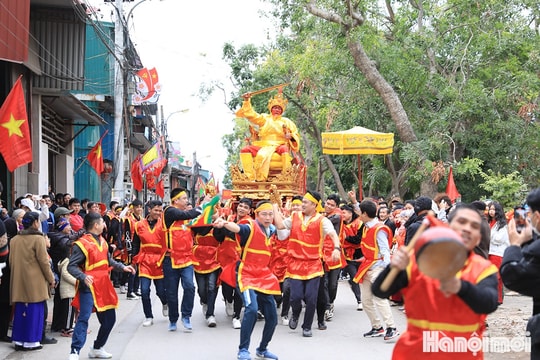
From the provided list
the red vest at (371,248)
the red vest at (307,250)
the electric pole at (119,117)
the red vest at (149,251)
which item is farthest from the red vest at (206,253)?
the electric pole at (119,117)

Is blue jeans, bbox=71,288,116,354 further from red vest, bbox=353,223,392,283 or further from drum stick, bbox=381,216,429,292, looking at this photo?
drum stick, bbox=381,216,429,292

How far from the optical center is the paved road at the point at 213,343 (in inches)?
309

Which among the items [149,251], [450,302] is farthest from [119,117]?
[450,302]

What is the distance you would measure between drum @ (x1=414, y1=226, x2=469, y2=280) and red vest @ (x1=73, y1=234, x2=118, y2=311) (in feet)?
15.7

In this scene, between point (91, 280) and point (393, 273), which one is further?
point (91, 280)

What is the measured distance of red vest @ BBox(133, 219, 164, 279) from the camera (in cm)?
962

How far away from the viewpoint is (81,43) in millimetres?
16266

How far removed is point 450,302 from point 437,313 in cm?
10

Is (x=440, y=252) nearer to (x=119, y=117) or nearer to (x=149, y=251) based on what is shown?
(x=149, y=251)

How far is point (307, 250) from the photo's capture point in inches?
347

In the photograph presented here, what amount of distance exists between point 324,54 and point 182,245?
13.3m

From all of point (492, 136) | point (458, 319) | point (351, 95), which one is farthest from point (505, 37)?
point (458, 319)

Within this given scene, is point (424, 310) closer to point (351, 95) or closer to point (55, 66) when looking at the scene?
point (55, 66)

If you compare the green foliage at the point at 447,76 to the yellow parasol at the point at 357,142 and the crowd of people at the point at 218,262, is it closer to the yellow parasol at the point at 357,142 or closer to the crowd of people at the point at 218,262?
the yellow parasol at the point at 357,142
